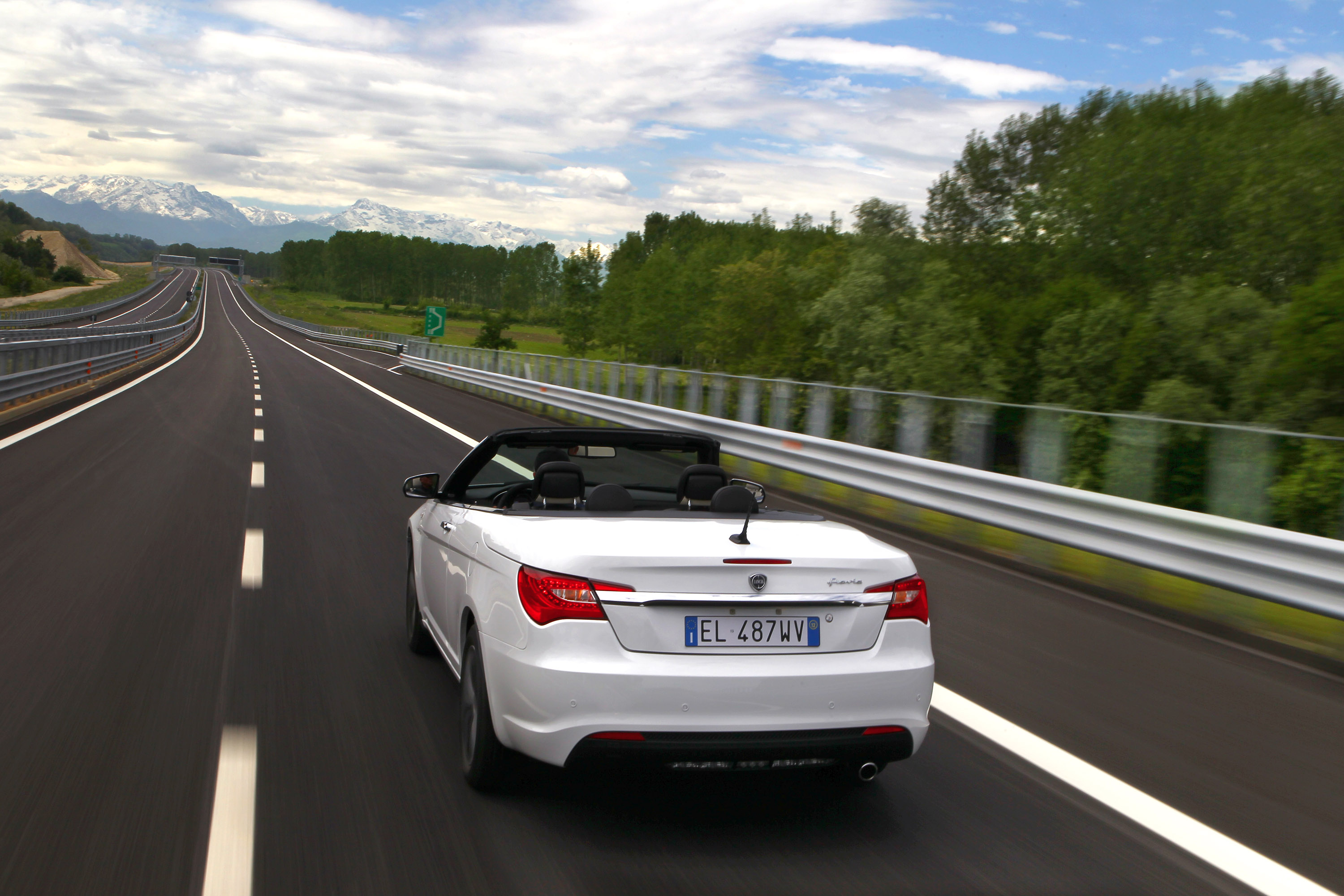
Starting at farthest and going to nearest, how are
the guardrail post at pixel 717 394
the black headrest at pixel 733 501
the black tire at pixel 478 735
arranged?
the guardrail post at pixel 717 394, the black headrest at pixel 733 501, the black tire at pixel 478 735

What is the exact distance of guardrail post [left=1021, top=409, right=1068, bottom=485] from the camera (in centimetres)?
994

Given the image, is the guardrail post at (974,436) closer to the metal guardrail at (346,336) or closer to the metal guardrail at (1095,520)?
the metal guardrail at (1095,520)

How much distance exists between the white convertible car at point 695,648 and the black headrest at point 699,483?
74cm

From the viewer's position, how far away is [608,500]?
4434mm

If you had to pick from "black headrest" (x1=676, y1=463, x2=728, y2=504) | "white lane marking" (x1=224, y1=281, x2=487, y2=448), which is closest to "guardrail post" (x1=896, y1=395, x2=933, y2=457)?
"white lane marking" (x1=224, y1=281, x2=487, y2=448)

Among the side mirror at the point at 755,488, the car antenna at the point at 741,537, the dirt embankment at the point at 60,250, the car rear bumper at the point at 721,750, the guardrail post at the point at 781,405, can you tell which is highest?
the dirt embankment at the point at 60,250

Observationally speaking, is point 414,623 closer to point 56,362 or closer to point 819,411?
point 819,411

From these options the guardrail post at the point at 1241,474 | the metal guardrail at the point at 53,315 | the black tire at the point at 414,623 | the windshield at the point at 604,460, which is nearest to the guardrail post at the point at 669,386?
the guardrail post at the point at 1241,474

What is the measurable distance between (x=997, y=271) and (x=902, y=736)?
5943 centimetres

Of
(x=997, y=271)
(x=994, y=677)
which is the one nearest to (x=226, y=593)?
(x=994, y=677)

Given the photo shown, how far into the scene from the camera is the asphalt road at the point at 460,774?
343 cm

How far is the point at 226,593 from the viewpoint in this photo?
7027mm

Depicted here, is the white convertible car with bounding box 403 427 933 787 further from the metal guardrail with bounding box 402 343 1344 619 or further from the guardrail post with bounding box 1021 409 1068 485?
the guardrail post with bounding box 1021 409 1068 485

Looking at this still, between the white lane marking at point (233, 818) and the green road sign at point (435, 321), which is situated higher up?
the green road sign at point (435, 321)
